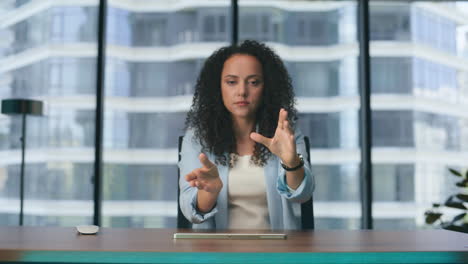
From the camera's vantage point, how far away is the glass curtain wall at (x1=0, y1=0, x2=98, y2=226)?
3.76 meters

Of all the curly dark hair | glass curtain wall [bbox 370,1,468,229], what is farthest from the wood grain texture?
glass curtain wall [bbox 370,1,468,229]

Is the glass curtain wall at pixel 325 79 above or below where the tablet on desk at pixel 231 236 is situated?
above

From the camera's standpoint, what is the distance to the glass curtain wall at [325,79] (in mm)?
3965

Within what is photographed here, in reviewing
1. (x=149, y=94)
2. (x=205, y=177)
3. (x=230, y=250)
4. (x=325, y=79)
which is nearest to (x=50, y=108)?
(x=149, y=94)

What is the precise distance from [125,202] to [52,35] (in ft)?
4.54

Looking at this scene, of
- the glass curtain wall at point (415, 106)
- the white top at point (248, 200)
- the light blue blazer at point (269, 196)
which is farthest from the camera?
the glass curtain wall at point (415, 106)

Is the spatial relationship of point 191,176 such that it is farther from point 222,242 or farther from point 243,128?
point 243,128

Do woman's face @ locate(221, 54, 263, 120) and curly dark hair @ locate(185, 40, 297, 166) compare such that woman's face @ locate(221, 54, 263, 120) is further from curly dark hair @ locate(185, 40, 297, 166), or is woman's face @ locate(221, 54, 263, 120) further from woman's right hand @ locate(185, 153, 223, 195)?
woman's right hand @ locate(185, 153, 223, 195)

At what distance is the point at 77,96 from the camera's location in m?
3.88

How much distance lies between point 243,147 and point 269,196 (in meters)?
0.24

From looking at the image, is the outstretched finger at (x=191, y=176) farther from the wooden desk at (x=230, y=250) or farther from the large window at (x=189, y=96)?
the large window at (x=189, y=96)

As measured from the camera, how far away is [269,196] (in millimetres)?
1873

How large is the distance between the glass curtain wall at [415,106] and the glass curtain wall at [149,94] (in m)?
1.30

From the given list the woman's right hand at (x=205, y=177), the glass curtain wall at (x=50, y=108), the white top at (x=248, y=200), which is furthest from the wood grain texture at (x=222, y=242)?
the glass curtain wall at (x=50, y=108)
